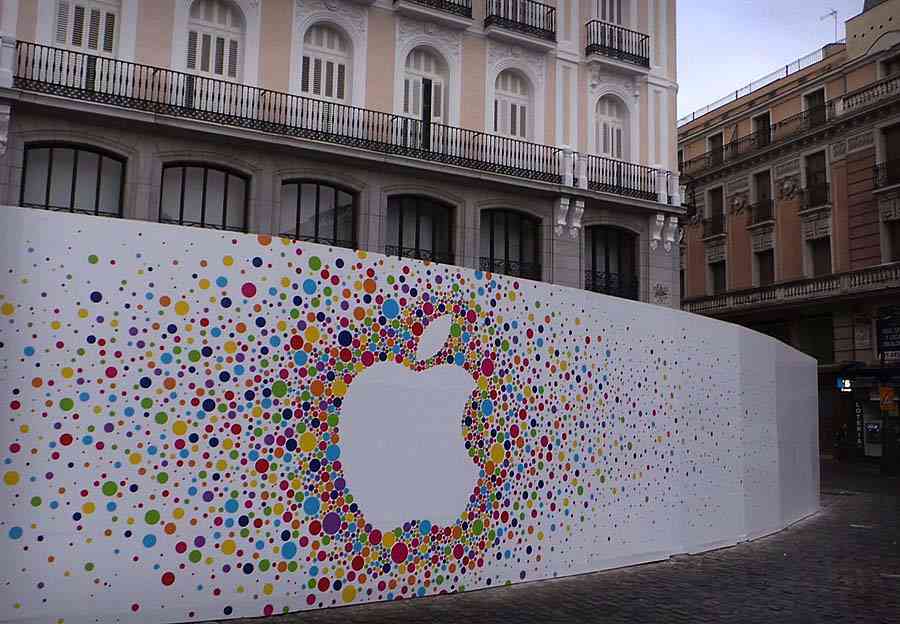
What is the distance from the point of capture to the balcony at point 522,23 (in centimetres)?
2328

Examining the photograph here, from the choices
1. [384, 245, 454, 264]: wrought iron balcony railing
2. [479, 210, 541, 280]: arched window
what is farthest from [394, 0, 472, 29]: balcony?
[384, 245, 454, 264]: wrought iron balcony railing

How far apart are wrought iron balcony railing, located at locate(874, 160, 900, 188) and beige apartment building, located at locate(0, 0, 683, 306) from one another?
1059 cm

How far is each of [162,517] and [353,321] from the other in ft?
7.80

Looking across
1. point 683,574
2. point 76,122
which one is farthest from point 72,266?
point 76,122

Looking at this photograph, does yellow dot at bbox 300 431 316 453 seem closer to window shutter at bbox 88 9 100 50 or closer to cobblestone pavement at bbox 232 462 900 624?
cobblestone pavement at bbox 232 462 900 624

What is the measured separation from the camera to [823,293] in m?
33.6

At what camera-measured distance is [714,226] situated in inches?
1576

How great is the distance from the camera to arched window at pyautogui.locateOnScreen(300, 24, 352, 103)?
21.1m

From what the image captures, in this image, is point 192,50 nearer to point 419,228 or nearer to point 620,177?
point 419,228

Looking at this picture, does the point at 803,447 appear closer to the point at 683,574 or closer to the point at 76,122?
the point at 683,574

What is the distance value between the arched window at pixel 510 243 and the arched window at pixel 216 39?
7.18 meters

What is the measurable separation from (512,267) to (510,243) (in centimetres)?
67

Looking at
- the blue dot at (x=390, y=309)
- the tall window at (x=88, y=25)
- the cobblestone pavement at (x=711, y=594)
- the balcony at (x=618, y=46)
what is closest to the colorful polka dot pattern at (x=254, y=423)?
the blue dot at (x=390, y=309)

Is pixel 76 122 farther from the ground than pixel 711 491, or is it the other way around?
pixel 76 122
